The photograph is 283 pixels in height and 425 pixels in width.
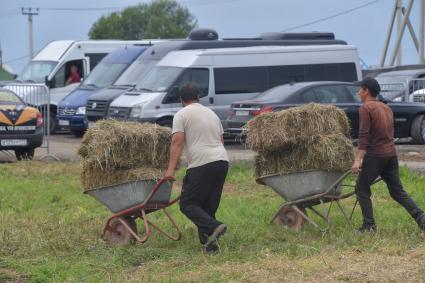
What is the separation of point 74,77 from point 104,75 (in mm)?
2416

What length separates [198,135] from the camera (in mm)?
10227

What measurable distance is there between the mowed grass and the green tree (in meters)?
93.9

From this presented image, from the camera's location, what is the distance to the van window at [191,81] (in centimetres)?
2347

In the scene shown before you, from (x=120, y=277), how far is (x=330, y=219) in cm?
370

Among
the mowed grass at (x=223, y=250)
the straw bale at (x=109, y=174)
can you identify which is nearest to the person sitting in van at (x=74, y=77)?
the mowed grass at (x=223, y=250)

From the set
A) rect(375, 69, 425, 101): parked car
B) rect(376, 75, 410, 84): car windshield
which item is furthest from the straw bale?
rect(376, 75, 410, 84): car windshield

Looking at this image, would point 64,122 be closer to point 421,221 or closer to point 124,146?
point 124,146

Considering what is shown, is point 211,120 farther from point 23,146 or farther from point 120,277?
point 23,146

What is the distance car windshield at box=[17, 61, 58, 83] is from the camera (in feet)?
100

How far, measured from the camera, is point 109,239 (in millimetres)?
10953

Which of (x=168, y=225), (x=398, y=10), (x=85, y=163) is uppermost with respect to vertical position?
(x=398, y=10)

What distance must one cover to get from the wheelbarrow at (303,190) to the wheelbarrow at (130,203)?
54.3 inches

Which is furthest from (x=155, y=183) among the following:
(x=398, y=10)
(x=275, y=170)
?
(x=398, y=10)

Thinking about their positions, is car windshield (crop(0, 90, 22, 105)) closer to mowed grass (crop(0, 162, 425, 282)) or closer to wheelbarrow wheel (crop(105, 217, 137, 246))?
mowed grass (crop(0, 162, 425, 282))
